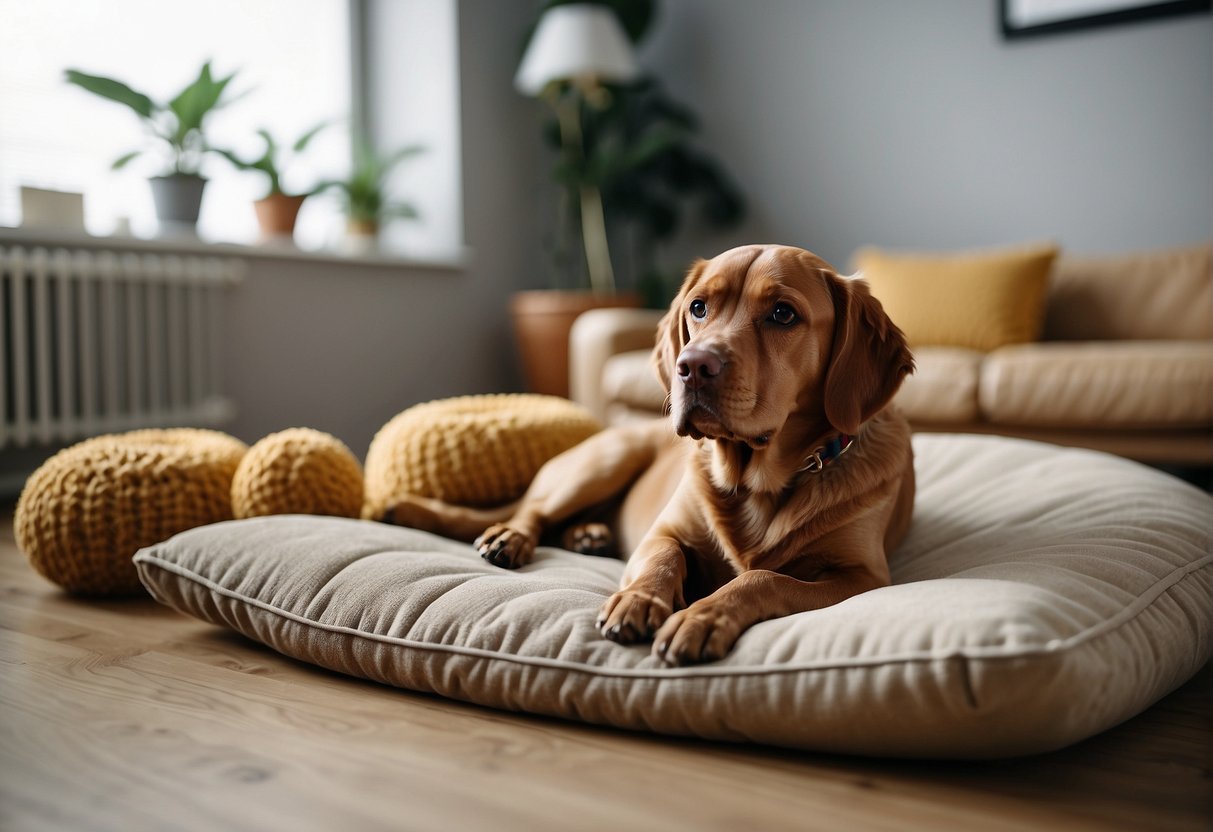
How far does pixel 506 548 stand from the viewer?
5.98ft

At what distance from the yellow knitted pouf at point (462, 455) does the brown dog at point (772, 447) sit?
0.66 metres

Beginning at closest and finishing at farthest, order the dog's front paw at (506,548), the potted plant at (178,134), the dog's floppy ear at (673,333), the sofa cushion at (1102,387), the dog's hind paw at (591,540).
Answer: the dog's floppy ear at (673,333)
the dog's front paw at (506,548)
the dog's hind paw at (591,540)
the sofa cushion at (1102,387)
the potted plant at (178,134)

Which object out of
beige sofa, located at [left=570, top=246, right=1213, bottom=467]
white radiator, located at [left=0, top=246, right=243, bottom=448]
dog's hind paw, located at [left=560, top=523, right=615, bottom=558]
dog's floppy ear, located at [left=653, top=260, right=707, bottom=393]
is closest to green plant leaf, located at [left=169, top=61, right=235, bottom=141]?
white radiator, located at [left=0, top=246, right=243, bottom=448]

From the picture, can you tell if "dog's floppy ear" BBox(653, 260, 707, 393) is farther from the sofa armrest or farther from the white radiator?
the white radiator

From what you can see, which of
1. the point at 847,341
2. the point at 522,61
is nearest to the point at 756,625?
the point at 847,341

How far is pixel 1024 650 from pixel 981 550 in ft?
1.94

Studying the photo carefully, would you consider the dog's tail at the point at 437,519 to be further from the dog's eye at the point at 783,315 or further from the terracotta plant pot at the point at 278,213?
the terracotta plant pot at the point at 278,213

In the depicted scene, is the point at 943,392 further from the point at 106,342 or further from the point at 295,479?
the point at 106,342

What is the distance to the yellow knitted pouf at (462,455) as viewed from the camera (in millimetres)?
2227

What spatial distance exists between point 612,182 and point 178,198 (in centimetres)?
217

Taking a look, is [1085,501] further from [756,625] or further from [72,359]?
[72,359]

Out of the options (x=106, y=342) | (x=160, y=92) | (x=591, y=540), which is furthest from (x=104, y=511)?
(x=160, y=92)

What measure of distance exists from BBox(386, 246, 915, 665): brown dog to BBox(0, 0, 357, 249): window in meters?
2.80

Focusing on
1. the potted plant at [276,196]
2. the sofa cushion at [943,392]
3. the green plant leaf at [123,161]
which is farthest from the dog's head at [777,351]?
the potted plant at [276,196]
